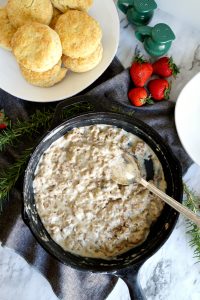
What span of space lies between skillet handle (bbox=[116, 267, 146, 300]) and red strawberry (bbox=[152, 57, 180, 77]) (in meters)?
0.67

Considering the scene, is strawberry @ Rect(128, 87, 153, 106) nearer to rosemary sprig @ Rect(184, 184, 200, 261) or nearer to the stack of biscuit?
the stack of biscuit

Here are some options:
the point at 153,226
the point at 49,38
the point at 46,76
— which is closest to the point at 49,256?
the point at 153,226

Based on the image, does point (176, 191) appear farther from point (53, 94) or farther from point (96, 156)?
point (53, 94)

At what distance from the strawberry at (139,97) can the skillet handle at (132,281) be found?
0.55 metres

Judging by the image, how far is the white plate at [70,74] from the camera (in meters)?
1.52

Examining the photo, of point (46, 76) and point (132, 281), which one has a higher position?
point (46, 76)

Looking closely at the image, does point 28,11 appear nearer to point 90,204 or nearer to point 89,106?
point 89,106

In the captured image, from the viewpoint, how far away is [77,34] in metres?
1.47

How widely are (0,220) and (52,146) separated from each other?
0.32m

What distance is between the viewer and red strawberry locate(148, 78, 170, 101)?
1554 millimetres

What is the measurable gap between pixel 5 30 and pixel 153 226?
80 centimetres

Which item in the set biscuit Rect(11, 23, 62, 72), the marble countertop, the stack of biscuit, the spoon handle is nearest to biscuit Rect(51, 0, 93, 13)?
the stack of biscuit

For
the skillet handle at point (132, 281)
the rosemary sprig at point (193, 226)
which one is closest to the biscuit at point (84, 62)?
the rosemary sprig at point (193, 226)

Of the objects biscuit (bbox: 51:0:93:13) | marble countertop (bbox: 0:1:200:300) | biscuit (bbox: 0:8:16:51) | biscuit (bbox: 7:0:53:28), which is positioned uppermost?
biscuit (bbox: 51:0:93:13)
